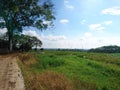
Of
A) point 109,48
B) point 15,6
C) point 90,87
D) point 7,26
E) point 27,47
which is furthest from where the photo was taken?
point 109,48

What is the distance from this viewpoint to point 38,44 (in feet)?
193

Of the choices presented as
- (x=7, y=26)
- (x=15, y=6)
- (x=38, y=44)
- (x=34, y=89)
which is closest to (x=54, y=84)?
(x=34, y=89)

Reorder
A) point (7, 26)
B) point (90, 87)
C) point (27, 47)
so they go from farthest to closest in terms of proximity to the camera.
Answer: point (27, 47), point (7, 26), point (90, 87)

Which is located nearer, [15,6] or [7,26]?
[15,6]

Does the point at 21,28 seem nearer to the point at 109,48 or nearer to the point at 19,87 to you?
the point at 19,87

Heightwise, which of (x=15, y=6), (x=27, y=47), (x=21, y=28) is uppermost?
(x=15, y=6)

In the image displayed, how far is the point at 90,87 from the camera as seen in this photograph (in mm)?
13727

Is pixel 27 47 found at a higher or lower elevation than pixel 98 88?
higher

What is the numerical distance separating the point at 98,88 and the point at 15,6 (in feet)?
99.0

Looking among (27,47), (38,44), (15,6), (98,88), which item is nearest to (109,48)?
(38,44)

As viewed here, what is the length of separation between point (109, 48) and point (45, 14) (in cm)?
7934

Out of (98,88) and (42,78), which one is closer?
(42,78)

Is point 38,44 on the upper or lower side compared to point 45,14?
lower

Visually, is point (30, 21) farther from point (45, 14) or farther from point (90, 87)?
point (90, 87)
